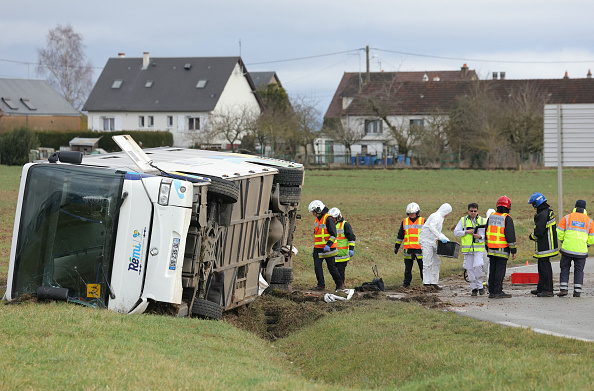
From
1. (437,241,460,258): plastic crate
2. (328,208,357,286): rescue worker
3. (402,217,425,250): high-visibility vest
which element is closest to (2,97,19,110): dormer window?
(328,208,357,286): rescue worker

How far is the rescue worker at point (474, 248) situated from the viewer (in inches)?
541

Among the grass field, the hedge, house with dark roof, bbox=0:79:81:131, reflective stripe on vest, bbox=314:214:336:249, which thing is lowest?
the grass field

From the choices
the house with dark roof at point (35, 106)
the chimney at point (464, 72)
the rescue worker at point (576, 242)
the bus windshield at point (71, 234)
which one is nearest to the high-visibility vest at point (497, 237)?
the rescue worker at point (576, 242)

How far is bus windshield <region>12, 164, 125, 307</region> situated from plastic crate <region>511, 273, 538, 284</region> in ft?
28.2

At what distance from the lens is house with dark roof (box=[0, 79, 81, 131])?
76375 mm

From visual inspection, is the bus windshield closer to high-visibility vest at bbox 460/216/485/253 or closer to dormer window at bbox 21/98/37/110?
high-visibility vest at bbox 460/216/485/253

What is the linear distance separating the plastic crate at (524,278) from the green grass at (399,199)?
226 centimetres

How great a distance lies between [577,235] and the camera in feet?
42.8

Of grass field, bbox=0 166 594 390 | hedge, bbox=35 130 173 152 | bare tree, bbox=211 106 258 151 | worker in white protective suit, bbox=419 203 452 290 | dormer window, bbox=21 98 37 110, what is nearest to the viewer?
grass field, bbox=0 166 594 390

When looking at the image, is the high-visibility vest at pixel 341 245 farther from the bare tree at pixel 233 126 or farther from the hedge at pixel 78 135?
the hedge at pixel 78 135

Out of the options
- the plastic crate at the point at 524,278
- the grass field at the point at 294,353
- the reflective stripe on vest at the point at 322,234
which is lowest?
the plastic crate at the point at 524,278

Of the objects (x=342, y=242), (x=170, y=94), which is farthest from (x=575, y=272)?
(x=170, y=94)

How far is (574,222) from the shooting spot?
13.1 meters

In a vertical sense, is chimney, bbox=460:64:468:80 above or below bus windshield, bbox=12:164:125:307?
above
